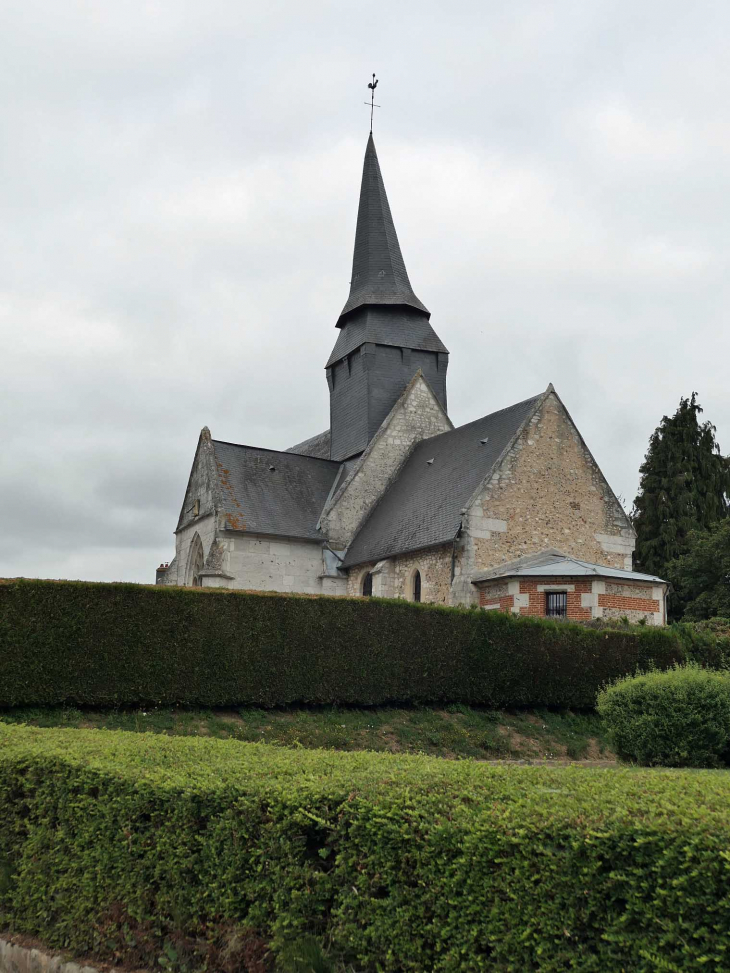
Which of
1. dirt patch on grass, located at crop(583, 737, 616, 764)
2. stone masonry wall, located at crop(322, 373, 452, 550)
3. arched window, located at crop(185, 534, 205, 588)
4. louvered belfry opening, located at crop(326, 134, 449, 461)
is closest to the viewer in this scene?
dirt patch on grass, located at crop(583, 737, 616, 764)

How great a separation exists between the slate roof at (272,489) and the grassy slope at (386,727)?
11.6 meters

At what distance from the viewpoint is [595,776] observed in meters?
4.11

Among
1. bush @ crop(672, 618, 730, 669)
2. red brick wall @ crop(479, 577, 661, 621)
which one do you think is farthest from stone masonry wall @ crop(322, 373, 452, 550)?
bush @ crop(672, 618, 730, 669)

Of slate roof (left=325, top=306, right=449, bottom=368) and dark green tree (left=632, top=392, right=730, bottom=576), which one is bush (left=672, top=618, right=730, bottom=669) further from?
dark green tree (left=632, top=392, right=730, bottom=576)

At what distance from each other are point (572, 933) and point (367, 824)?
944 millimetres

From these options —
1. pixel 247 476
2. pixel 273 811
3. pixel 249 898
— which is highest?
pixel 247 476

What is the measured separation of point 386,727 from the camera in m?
13.3

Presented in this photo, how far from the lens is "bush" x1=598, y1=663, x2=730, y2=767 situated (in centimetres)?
1066

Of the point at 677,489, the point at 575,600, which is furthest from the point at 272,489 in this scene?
the point at 677,489

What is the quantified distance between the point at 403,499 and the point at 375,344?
621 centimetres

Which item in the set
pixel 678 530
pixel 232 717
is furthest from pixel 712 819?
pixel 678 530

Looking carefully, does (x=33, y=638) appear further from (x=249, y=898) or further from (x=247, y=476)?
(x=247, y=476)

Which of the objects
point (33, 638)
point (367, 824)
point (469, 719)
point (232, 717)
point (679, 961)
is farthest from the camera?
point (469, 719)

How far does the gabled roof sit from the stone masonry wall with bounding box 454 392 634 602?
1.27 ft
